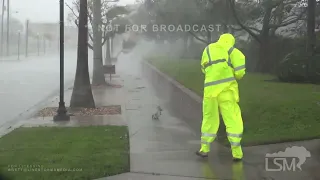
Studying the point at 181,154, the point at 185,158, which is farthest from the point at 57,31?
the point at 185,158

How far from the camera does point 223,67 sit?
589 cm

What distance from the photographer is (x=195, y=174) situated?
212 inches

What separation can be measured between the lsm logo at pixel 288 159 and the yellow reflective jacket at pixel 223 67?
3.49 feet

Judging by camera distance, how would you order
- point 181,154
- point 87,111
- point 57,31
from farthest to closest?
point 57,31, point 87,111, point 181,154

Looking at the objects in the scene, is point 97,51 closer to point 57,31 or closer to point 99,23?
point 99,23

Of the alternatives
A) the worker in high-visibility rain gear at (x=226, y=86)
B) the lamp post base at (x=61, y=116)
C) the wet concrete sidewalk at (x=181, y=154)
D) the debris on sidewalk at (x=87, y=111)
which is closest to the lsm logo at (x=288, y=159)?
the wet concrete sidewalk at (x=181, y=154)

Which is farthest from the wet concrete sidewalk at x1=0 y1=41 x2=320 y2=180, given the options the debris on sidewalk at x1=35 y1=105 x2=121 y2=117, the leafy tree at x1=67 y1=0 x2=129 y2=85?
the leafy tree at x1=67 y1=0 x2=129 y2=85

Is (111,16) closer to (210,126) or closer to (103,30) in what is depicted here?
(103,30)

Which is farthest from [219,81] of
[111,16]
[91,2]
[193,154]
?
[111,16]

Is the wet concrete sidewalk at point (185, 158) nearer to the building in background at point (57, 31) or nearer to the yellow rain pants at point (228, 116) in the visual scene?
the yellow rain pants at point (228, 116)

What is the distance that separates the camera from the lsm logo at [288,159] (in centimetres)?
562

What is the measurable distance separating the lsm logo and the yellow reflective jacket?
1.06m

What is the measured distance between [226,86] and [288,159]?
49.9 inches

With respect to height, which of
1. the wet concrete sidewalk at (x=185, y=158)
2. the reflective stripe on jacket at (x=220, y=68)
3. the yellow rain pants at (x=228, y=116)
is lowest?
the wet concrete sidewalk at (x=185, y=158)
